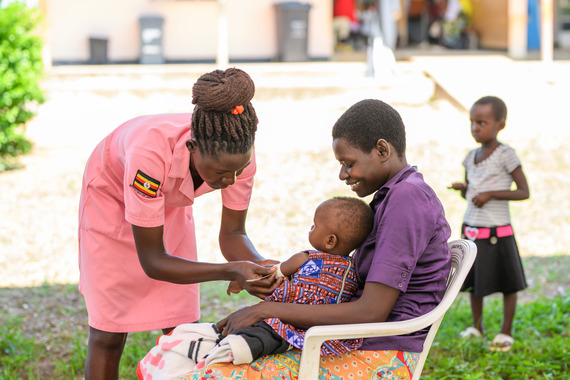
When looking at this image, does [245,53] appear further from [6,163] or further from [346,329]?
[346,329]

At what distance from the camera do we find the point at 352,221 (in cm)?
238

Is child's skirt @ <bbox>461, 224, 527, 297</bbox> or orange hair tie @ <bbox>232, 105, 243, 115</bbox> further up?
orange hair tie @ <bbox>232, 105, 243, 115</bbox>

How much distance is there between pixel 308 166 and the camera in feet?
28.9

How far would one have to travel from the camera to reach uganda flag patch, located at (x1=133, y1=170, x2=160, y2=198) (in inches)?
97.0

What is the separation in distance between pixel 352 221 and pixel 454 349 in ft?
6.86

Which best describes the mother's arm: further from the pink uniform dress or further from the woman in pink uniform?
the pink uniform dress

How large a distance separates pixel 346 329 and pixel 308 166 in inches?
265

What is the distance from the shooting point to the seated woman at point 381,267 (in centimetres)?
218

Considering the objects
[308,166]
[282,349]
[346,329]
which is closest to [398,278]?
[346,329]

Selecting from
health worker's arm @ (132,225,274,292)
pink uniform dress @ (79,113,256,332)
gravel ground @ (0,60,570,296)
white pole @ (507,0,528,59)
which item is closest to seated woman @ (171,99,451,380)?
health worker's arm @ (132,225,274,292)

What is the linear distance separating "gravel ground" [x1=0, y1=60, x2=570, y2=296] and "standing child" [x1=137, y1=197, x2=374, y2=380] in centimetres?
376

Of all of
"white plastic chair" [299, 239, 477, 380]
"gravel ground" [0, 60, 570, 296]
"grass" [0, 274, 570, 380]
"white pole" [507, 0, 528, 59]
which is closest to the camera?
"white plastic chair" [299, 239, 477, 380]

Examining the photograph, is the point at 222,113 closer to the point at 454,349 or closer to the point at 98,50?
the point at 454,349

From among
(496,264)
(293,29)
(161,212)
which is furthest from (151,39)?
(161,212)
